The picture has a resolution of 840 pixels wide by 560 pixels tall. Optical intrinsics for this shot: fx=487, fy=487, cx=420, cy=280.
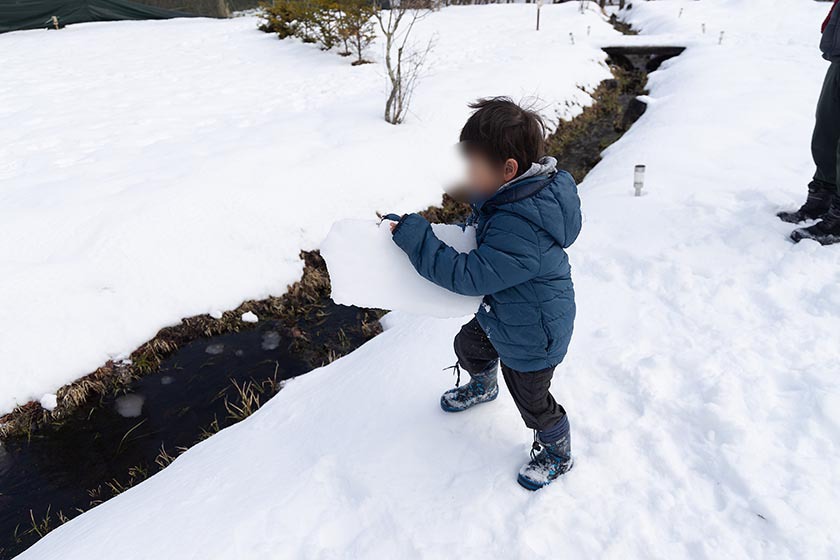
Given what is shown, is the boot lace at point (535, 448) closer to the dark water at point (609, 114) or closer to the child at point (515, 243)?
the child at point (515, 243)

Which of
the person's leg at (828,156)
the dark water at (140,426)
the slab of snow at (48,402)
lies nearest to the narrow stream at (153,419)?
the dark water at (140,426)

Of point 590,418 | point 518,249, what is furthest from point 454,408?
point 518,249

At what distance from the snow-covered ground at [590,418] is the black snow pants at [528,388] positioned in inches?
11.8

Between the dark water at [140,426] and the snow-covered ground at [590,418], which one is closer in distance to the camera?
the snow-covered ground at [590,418]

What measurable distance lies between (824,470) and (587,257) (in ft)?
7.33

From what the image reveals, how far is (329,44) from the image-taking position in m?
12.0

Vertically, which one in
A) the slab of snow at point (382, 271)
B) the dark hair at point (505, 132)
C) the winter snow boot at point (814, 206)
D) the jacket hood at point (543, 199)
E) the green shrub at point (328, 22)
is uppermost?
the green shrub at point (328, 22)

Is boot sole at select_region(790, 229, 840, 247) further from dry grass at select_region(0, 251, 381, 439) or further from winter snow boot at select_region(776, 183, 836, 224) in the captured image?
dry grass at select_region(0, 251, 381, 439)

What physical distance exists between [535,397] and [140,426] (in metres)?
3.31

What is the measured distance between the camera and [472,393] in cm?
243

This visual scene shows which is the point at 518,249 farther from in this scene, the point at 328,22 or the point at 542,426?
the point at 328,22

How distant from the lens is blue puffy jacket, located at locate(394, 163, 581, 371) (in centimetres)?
162

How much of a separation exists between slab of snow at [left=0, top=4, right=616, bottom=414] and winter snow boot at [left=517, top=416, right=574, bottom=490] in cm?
113

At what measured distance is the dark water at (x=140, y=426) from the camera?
326 cm
